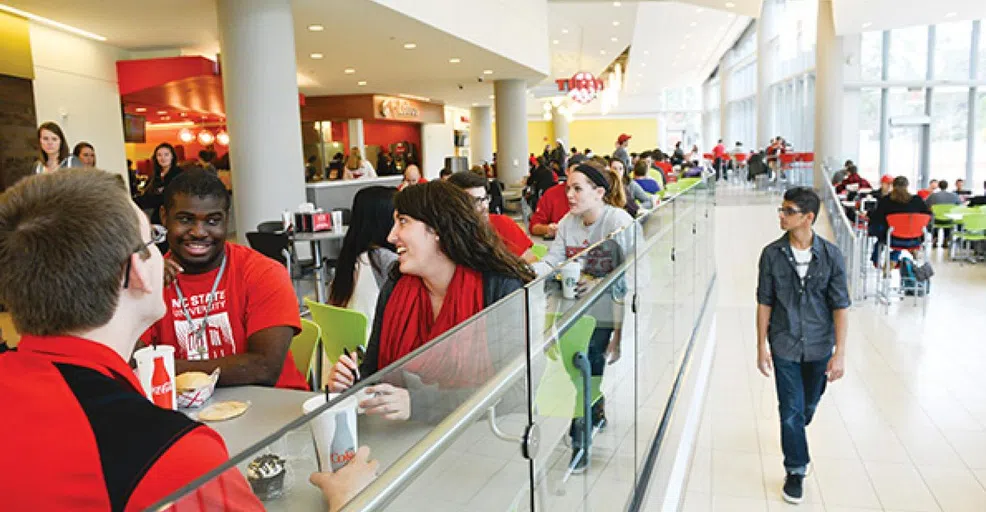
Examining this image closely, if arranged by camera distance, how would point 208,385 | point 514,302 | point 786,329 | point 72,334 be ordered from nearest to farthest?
point 72,334 < point 514,302 < point 208,385 < point 786,329

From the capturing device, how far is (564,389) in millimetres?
2143

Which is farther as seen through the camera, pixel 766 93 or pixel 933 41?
pixel 766 93

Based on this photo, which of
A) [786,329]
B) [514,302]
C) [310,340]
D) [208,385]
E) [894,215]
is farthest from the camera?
[894,215]

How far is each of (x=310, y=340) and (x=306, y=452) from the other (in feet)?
5.44

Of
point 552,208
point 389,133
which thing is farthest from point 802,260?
point 389,133

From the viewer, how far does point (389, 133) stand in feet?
66.5

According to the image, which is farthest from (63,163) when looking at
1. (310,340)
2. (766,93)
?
(766,93)

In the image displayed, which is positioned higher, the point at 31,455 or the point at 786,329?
the point at 31,455

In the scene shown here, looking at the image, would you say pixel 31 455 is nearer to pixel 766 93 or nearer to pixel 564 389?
pixel 564 389

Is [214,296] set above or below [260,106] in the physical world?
below

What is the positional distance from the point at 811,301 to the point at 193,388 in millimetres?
3177

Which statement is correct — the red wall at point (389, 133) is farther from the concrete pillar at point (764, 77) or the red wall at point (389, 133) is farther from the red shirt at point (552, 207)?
the red shirt at point (552, 207)

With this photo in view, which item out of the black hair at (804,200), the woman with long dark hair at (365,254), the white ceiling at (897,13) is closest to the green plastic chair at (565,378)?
the woman with long dark hair at (365,254)

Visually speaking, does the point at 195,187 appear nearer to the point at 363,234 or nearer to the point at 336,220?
the point at 363,234
